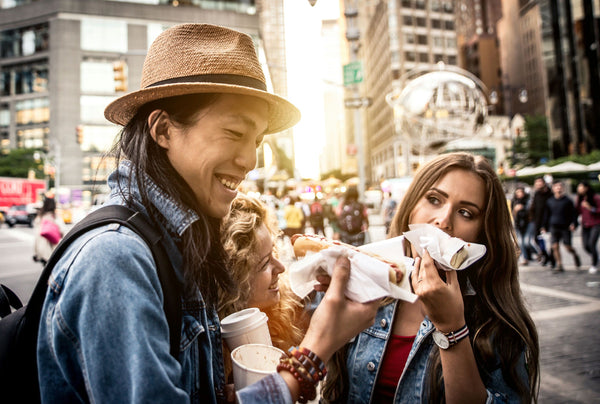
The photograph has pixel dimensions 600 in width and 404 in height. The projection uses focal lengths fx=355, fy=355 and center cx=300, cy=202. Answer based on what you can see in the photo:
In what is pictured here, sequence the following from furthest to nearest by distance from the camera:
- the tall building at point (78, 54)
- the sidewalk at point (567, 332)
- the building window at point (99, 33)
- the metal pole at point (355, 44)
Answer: the building window at point (99, 33) < the tall building at point (78, 54) < the metal pole at point (355, 44) < the sidewalk at point (567, 332)

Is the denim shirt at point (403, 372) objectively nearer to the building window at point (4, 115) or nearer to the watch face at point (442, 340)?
the watch face at point (442, 340)

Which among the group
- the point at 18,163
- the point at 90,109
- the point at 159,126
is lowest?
the point at 159,126

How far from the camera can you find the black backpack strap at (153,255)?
1.02 meters

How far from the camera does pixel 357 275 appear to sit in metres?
1.31

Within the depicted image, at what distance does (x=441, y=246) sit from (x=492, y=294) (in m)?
0.56

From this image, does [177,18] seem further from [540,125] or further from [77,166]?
[540,125]

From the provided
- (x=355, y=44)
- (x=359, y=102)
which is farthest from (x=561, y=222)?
(x=355, y=44)

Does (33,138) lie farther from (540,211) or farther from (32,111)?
(540,211)

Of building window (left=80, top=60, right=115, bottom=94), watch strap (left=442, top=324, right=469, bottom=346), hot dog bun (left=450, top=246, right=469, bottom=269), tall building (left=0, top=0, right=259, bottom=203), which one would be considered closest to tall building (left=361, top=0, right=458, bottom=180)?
tall building (left=0, top=0, right=259, bottom=203)

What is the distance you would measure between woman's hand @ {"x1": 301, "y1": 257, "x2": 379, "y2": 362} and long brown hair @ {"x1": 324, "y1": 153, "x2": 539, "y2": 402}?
76 cm

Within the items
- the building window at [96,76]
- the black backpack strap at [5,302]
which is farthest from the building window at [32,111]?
the black backpack strap at [5,302]

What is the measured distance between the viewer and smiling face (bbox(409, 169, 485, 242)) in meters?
1.98

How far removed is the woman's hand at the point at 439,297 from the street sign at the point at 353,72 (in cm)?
1162

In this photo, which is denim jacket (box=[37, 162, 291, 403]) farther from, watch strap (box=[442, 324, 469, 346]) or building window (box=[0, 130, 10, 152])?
building window (box=[0, 130, 10, 152])
